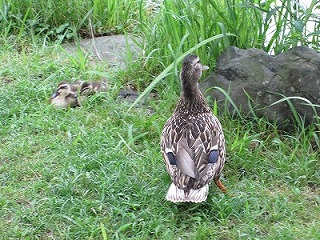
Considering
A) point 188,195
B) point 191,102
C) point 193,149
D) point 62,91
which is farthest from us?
point 62,91

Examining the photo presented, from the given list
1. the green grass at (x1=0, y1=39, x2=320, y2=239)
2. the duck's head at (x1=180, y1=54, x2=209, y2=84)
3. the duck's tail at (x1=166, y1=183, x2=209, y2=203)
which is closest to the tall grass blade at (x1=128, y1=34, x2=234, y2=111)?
the green grass at (x1=0, y1=39, x2=320, y2=239)

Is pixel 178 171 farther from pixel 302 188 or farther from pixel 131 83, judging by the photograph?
pixel 131 83

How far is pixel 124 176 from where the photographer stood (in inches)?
206

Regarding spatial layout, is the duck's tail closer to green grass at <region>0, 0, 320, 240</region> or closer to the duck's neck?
green grass at <region>0, 0, 320, 240</region>

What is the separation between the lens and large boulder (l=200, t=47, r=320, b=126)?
5785mm

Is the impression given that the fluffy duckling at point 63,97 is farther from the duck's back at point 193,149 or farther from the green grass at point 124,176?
the duck's back at point 193,149

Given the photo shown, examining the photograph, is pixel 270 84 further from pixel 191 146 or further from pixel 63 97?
pixel 63 97

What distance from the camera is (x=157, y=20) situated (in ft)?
23.0

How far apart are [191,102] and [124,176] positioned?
0.74 metres

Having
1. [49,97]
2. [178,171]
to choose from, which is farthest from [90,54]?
[178,171]

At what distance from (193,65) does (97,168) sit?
41.8 inches

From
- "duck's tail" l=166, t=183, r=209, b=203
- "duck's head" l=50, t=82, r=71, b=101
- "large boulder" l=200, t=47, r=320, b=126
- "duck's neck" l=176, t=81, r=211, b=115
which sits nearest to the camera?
"duck's tail" l=166, t=183, r=209, b=203

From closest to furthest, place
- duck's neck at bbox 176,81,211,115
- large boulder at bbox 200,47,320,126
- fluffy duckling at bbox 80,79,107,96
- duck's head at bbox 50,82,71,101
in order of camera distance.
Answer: duck's neck at bbox 176,81,211,115 < large boulder at bbox 200,47,320,126 < duck's head at bbox 50,82,71,101 < fluffy duckling at bbox 80,79,107,96

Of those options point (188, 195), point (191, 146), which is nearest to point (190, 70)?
point (191, 146)
